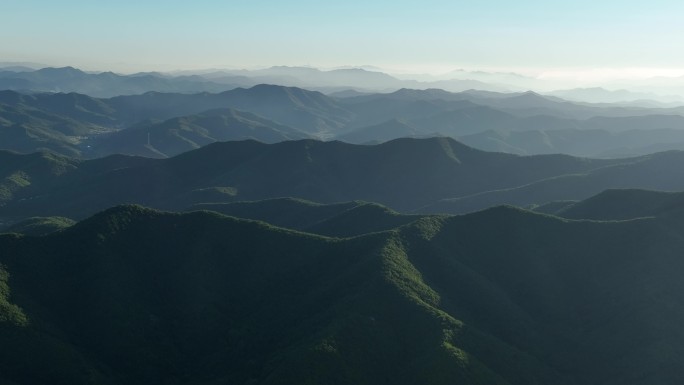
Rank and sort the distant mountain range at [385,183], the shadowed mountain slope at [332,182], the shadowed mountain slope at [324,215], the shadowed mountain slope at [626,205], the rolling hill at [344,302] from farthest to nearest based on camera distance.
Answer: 1. the shadowed mountain slope at [332,182]
2. the distant mountain range at [385,183]
3. the shadowed mountain slope at [324,215]
4. the shadowed mountain slope at [626,205]
5. the rolling hill at [344,302]

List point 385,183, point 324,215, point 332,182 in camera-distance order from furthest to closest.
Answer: point 332,182, point 385,183, point 324,215

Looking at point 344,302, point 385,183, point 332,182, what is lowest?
point 332,182

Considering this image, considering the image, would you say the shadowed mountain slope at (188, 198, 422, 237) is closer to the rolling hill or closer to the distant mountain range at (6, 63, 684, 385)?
the distant mountain range at (6, 63, 684, 385)

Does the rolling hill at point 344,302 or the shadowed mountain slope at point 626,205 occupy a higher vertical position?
the shadowed mountain slope at point 626,205

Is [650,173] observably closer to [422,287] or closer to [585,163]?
[585,163]

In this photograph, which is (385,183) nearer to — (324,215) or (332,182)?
(332,182)

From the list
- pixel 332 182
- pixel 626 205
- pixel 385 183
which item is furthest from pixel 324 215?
pixel 626 205

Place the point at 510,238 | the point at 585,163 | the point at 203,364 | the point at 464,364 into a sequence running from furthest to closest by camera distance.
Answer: the point at 585,163, the point at 510,238, the point at 203,364, the point at 464,364

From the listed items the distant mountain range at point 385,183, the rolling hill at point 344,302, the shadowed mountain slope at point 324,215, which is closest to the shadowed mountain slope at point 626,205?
the rolling hill at point 344,302

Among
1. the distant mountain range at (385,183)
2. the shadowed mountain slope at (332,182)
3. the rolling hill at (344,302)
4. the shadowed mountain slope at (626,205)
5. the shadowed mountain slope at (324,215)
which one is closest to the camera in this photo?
the rolling hill at (344,302)

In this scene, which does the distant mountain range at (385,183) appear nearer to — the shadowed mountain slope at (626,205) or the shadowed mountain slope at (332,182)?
the shadowed mountain slope at (332,182)

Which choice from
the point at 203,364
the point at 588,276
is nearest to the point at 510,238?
the point at 588,276
